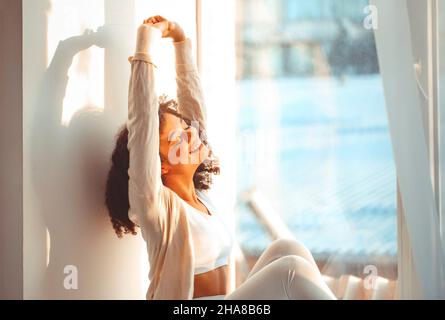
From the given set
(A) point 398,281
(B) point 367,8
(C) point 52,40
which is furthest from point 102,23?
(A) point 398,281

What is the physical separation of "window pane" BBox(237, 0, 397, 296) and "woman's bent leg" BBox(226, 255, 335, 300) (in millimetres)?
405

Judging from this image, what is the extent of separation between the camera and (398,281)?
5.88ft

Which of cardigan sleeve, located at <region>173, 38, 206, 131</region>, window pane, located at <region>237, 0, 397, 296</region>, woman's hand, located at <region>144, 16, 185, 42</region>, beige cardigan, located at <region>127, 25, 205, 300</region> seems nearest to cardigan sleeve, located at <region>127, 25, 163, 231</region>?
beige cardigan, located at <region>127, 25, 205, 300</region>

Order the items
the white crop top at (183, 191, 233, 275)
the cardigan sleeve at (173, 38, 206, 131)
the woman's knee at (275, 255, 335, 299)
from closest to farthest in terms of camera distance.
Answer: the woman's knee at (275, 255, 335, 299) < the white crop top at (183, 191, 233, 275) < the cardigan sleeve at (173, 38, 206, 131)

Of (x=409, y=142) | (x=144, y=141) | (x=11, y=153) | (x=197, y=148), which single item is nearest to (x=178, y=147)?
(x=197, y=148)

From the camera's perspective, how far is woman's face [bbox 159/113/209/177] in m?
1.66

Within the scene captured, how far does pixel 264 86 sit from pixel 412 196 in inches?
21.7

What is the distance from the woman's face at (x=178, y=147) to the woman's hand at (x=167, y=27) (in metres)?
0.21

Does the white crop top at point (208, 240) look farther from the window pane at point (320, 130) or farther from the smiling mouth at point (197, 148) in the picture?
the window pane at point (320, 130)

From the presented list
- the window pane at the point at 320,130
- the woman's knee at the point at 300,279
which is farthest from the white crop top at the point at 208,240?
the window pane at the point at 320,130

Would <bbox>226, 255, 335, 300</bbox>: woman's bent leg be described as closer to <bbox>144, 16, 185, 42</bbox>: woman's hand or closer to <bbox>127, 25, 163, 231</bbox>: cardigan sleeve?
<bbox>127, 25, 163, 231</bbox>: cardigan sleeve

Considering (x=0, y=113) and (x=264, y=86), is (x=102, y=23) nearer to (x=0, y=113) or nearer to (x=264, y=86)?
(x=0, y=113)
